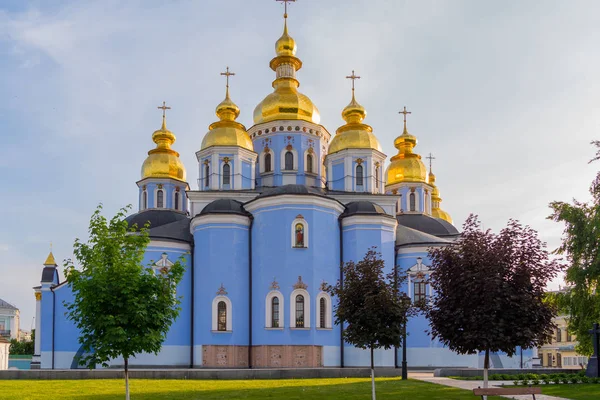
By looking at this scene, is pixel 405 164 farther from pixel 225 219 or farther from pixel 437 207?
pixel 225 219

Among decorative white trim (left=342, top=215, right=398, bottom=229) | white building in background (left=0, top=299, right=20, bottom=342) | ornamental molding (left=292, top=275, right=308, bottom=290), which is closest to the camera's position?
ornamental molding (left=292, top=275, right=308, bottom=290)

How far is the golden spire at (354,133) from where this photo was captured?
40688mm

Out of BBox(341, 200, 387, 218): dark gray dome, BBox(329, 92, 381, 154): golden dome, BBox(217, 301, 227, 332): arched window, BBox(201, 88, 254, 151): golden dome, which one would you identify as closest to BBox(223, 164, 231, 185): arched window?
BBox(201, 88, 254, 151): golden dome

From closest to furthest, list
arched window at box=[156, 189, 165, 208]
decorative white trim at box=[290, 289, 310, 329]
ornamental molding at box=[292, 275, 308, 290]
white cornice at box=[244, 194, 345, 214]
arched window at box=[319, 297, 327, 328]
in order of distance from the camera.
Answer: decorative white trim at box=[290, 289, 310, 329] < ornamental molding at box=[292, 275, 308, 290] < arched window at box=[319, 297, 327, 328] < white cornice at box=[244, 194, 345, 214] < arched window at box=[156, 189, 165, 208]

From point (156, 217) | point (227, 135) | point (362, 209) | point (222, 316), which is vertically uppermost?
point (227, 135)

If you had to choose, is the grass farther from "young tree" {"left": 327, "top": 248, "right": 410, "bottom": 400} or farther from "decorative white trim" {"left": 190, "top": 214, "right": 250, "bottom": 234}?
"decorative white trim" {"left": 190, "top": 214, "right": 250, "bottom": 234}

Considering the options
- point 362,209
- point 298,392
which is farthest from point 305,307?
point 298,392

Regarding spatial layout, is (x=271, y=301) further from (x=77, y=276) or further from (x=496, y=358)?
(x=77, y=276)

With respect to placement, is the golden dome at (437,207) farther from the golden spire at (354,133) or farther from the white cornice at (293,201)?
the white cornice at (293,201)

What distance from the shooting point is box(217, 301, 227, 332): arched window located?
34250mm

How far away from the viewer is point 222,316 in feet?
113

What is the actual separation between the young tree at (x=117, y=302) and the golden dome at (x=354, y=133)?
2612 cm

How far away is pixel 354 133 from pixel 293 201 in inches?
339

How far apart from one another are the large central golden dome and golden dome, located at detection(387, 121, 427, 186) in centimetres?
1010
